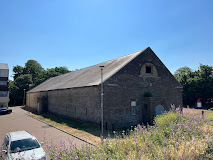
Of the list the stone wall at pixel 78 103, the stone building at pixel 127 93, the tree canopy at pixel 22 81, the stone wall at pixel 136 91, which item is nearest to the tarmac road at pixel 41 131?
the stone wall at pixel 78 103

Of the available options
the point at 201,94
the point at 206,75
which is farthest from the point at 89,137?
the point at 206,75

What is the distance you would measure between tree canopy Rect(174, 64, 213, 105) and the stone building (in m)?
20.1

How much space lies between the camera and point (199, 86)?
40.2 metres

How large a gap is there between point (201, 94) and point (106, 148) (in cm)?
4136

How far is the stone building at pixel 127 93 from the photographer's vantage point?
1703 centimetres

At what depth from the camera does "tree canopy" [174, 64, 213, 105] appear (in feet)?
128

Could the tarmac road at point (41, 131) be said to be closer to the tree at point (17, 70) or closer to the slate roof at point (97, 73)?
the slate roof at point (97, 73)

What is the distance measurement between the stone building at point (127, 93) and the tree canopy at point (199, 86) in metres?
20.1

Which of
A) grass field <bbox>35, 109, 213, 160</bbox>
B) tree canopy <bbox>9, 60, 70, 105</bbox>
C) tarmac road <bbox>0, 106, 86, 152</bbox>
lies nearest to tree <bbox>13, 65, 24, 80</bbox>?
tree canopy <bbox>9, 60, 70, 105</bbox>

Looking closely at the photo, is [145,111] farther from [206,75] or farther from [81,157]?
[206,75]

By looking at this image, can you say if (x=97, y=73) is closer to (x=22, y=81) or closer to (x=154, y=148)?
(x=154, y=148)

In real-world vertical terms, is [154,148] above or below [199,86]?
below

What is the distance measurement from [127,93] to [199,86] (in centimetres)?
3085

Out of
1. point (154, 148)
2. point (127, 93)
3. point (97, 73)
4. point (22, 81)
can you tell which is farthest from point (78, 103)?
point (22, 81)
